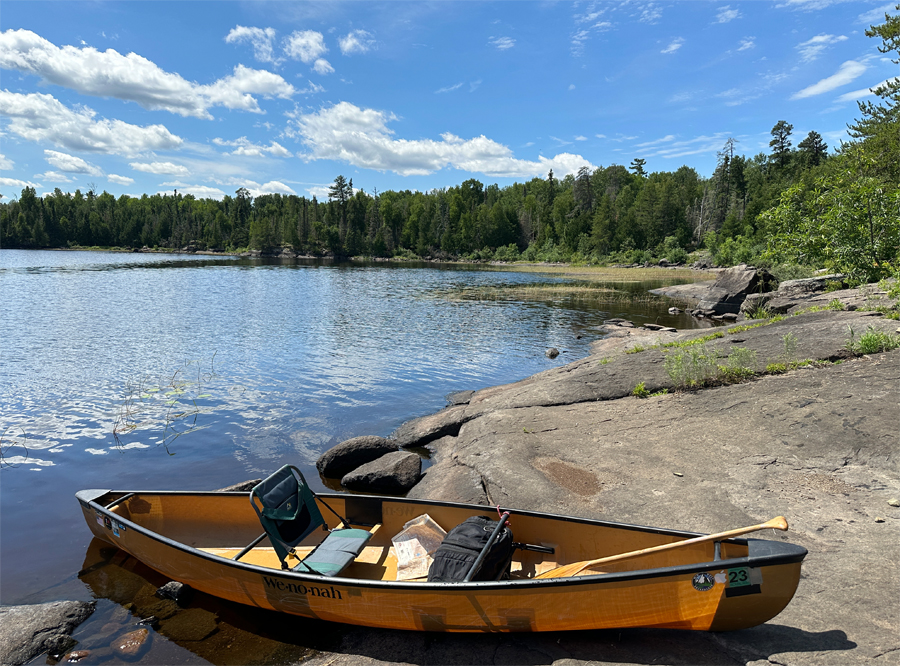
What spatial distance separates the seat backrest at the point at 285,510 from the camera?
5.63 metres

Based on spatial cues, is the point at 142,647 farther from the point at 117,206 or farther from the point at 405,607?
the point at 117,206

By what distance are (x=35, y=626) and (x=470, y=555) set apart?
5050mm

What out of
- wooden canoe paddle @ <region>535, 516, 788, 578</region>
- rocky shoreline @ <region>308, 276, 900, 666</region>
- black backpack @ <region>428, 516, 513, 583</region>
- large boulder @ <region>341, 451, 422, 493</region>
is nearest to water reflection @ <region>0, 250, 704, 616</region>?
large boulder @ <region>341, 451, 422, 493</region>

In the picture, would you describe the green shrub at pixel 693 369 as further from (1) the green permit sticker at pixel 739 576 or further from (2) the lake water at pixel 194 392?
(1) the green permit sticker at pixel 739 576

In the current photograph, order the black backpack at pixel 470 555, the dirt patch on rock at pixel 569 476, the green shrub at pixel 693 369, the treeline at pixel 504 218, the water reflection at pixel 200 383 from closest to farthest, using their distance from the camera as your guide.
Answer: the black backpack at pixel 470 555 < the dirt patch on rock at pixel 569 476 < the water reflection at pixel 200 383 < the green shrub at pixel 693 369 < the treeline at pixel 504 218

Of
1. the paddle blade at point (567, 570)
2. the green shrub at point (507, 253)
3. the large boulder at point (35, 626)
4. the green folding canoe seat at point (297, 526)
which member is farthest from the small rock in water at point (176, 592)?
the green shrub at point (507, 253)

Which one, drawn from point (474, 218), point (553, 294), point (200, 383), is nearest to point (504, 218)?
point (474, 218)

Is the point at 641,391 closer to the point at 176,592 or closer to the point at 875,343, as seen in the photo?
the point at 875,343

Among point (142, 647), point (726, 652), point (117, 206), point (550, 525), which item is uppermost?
point (117, 206)

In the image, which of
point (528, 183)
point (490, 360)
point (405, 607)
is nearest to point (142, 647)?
point (405, 607)

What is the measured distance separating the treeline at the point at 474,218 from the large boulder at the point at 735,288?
55.0 m

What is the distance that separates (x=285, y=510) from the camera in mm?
5969

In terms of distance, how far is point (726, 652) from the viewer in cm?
423

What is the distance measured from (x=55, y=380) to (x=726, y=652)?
18.7 meters
